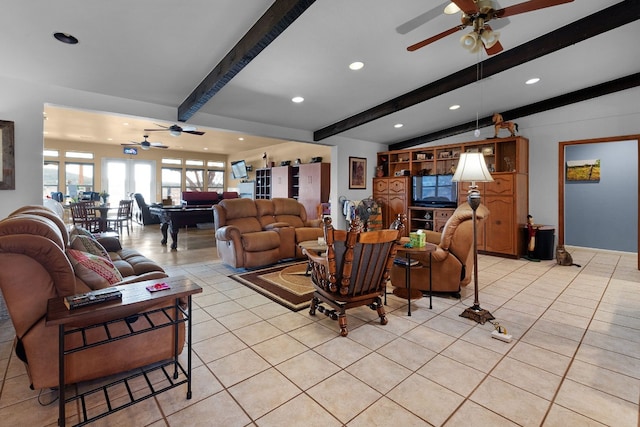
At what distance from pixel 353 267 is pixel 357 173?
5.12m

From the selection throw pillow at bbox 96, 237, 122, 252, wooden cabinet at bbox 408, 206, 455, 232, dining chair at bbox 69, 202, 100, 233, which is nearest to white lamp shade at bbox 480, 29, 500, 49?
wooden cabinet at bbox 408, 206, 455, 232

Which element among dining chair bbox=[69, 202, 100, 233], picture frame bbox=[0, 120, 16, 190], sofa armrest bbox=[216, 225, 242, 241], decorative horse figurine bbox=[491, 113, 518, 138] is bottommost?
sofa armrest bbox=[216, 225, 242, 241]

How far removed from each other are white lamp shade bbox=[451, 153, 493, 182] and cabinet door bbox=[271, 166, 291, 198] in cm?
634

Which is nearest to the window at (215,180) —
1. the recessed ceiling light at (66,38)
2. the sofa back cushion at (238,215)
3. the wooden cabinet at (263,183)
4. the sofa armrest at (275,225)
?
the wooden cabinet at (263,183)

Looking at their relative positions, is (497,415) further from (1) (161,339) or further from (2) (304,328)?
(1) (161,339)

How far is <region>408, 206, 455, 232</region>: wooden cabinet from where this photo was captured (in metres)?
6.41

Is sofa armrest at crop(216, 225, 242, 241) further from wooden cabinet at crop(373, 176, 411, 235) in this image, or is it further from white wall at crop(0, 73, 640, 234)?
wooden cabinet at crop(373, 176, 411, 235)

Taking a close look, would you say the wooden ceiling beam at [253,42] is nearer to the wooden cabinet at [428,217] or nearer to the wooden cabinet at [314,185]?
the wooden cabinet at [314,185]

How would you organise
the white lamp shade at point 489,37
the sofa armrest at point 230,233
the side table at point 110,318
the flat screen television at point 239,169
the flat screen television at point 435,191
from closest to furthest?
the side table at point 110,318, the white lamp shade at point 489,37, the sofa armrest at point 230,233, the flat screen television at point 435,191, the flat screen television at point 239,169

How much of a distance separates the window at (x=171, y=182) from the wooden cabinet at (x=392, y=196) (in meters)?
7.99

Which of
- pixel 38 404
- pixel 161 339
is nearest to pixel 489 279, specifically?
pixel 161 339

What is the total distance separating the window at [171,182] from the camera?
37.6 ft

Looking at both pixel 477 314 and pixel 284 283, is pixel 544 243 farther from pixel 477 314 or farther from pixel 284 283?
pixel 284 283

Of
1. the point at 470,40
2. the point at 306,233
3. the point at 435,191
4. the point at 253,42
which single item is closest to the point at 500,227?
the point at 435,191
